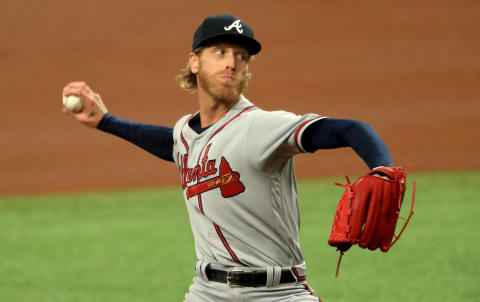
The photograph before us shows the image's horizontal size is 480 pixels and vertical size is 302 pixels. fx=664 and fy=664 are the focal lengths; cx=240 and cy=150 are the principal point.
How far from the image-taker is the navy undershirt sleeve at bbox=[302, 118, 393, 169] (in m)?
2.15

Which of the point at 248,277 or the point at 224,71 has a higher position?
the point at 224,71

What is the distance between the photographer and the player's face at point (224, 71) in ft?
9.16

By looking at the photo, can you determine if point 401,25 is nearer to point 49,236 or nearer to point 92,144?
point 92,144

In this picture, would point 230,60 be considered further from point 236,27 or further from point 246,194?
point 246,194

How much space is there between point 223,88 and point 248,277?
2.59ft

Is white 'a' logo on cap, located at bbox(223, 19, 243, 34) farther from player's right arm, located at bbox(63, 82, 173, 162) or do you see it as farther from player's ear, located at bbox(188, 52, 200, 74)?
player's right arm, located at bbox(63, 82, 173, 162)

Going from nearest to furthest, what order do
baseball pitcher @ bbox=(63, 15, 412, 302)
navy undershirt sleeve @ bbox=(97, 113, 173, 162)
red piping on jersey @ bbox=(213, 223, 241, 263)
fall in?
baseball pitcher @ bbox=(63, 15, 412, 302), red piping on jersey @ bbox=(213, 223, 241, 263), navy undershirt sleeve @ bbox=(97, 113, 173, 162)

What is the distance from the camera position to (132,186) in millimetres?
11695

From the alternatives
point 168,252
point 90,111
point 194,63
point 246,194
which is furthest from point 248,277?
point 168,252

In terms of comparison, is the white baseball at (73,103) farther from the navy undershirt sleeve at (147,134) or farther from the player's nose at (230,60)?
the player's nose at (230,60)

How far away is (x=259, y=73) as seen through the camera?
14.4m

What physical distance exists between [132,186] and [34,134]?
2888 mm

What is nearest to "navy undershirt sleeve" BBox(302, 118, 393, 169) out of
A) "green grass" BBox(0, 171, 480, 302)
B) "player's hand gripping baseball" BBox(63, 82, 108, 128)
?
"player's hand gripping baseball" BBox(63, 82, 108, 128)

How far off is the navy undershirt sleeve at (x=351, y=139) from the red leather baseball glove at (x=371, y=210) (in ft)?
0.17
